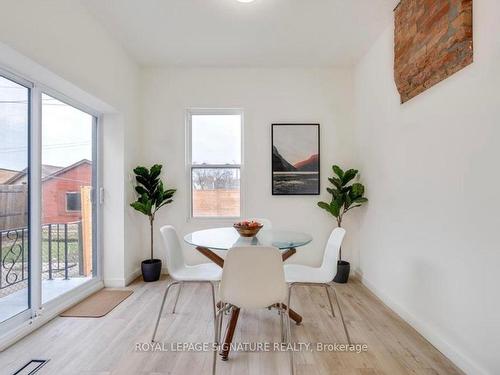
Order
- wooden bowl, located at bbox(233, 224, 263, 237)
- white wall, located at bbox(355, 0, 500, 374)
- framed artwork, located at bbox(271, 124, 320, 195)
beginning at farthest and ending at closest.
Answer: framed artwork, located at bbox(271, 124, 320, 195) → wooden bowl, located at bbox(233, 224, 263, 237) → white wall, located at bbox(355, 0, 500, 374)

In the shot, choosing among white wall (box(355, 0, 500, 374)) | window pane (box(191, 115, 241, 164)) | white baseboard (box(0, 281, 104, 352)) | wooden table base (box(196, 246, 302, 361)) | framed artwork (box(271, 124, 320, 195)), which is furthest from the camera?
Result: window pane (box(191, 115, 241, 164))

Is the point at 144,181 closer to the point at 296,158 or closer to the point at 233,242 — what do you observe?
the point at 233,242

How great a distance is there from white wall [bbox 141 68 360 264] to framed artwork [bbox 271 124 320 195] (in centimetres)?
9

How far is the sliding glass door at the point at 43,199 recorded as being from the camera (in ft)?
7.29

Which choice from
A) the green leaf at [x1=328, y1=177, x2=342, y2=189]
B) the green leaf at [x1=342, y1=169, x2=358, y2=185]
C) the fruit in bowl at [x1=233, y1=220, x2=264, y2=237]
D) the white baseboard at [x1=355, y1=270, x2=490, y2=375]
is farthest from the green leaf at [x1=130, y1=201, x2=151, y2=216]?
the white baseboard at [x1=355, y1=270, x2=490, y2=375]

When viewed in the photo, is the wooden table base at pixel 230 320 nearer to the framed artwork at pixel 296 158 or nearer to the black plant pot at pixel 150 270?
the black plant pot at pixel 150 270

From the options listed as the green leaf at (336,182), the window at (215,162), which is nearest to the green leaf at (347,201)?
the green leaf at (336,182)

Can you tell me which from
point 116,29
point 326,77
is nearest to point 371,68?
point 326,77

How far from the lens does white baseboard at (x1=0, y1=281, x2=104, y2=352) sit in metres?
2.13

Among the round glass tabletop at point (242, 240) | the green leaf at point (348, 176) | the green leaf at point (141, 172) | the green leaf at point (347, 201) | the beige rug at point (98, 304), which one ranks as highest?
the green leaf at point (141, 172)

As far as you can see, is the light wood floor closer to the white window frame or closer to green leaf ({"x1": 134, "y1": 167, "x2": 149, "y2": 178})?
the white window frame

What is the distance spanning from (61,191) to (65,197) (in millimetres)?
83

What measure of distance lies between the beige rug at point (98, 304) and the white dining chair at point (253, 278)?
63.7 inches

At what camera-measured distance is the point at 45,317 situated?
2.52m
